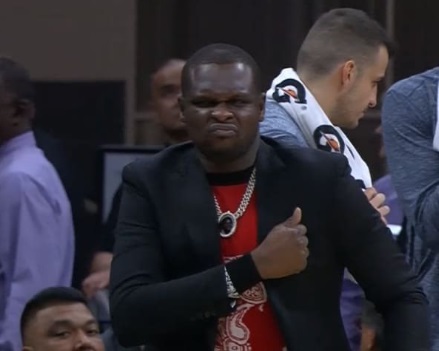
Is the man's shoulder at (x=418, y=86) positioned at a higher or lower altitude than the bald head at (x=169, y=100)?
higher

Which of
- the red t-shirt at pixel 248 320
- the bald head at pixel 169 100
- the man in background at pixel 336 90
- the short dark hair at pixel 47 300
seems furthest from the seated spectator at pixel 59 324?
the bald head at pixel 169 100

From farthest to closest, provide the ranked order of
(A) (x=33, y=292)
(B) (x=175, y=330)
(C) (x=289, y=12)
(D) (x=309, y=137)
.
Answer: (C) (x=289, y=12) → (A) (x=33, y=292) → (D) (x=309, y=137) → (B) (x=175, y=330)

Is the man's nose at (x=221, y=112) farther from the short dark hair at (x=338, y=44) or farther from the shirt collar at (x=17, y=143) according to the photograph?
the shirt collar at (x=17, y=143)

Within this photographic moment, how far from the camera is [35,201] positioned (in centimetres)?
617

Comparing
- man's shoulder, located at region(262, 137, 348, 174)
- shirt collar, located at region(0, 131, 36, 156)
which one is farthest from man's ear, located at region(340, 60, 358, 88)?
shirt collar, located at region(0, 131, 36, 156)

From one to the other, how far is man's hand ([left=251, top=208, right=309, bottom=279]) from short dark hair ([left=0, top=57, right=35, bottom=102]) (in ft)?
9.12

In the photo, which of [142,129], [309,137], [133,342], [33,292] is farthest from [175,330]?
[142,129]

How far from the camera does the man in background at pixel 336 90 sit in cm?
452

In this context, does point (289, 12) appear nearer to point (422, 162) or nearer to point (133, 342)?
point (422, 162)

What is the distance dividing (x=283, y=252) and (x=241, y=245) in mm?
136

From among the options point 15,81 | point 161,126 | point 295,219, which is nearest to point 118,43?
point 161,126

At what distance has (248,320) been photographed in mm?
3711

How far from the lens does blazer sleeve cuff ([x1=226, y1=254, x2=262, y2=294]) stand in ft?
11.9

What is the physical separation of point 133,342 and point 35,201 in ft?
8.15
